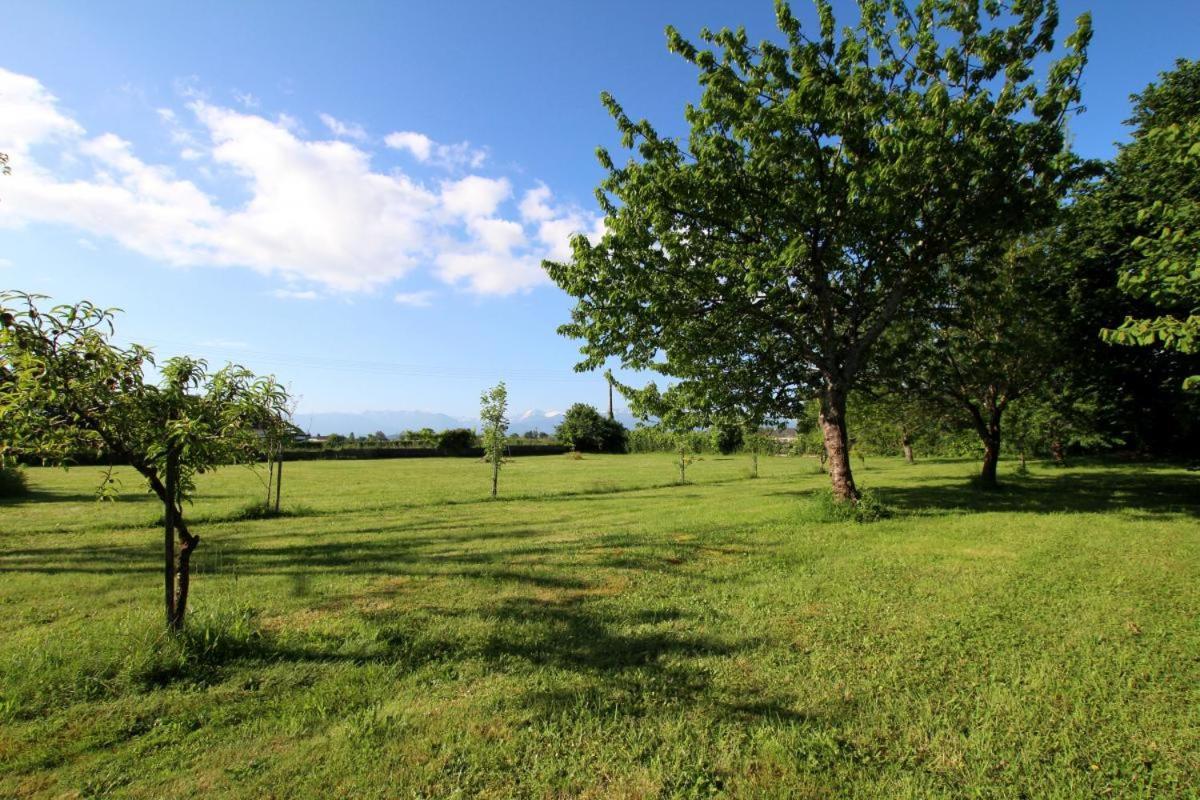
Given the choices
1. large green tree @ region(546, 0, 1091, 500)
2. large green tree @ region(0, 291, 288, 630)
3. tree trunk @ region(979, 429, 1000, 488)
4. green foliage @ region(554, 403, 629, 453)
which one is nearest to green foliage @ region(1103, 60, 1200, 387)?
large green tree @ region(546, 0, 1091, 500)

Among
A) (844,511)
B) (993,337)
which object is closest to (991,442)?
(993,337)

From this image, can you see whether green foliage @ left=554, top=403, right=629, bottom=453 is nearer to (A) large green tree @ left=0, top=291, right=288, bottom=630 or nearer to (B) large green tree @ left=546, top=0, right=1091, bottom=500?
(B) large green tree @ left=546, top=0, right=1091, bottom=500

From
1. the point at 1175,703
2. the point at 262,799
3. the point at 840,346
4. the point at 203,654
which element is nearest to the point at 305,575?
the point at 203,654

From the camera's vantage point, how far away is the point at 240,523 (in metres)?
13.3

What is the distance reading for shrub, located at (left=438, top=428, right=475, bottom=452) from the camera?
60.6 meters

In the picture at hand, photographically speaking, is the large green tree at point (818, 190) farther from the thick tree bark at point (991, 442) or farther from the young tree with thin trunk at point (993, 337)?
the thick tree bark at point (991, 442)

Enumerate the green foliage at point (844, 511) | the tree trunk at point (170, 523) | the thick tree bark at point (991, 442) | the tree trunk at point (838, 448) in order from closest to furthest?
the tree trunk at point (170, 523) → the green foliage at point (844, 511) → the tree trunk at point (838, 448) → the thick tree bark at point (991, 442)

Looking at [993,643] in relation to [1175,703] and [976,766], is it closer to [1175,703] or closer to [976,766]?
[1175,703]

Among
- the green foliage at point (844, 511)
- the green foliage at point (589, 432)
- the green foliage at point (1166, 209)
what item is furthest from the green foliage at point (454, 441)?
the green foliage at point (1166, 209)

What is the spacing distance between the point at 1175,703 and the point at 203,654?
7.65 metres

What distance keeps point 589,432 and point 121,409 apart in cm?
6387

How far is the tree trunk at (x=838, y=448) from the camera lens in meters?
12.0

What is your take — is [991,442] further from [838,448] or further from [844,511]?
[844,511]

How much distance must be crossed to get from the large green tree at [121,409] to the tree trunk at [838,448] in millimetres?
11303
